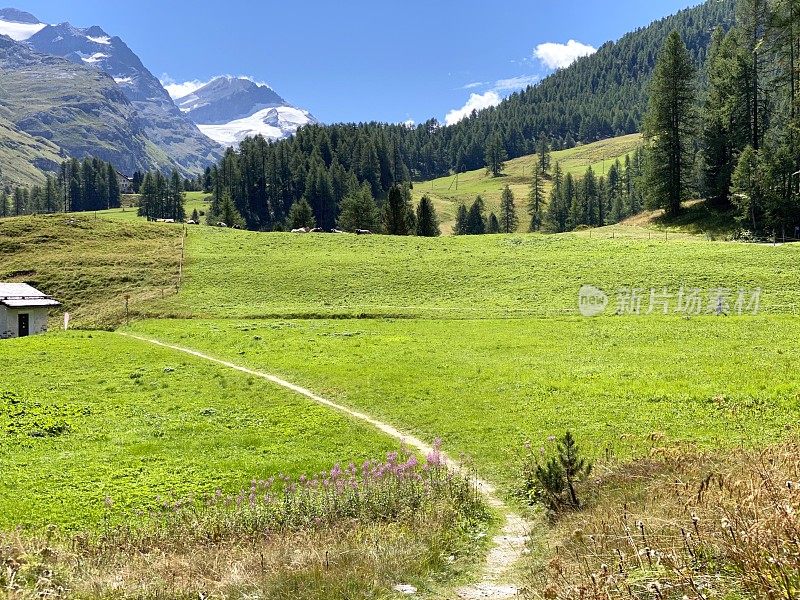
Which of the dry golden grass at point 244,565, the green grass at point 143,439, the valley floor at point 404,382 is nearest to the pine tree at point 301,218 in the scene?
the valley floor at point 404,382

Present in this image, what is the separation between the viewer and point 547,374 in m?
25.4

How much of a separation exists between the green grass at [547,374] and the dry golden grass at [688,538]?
5174mm

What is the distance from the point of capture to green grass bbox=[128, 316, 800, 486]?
17406 millimetres

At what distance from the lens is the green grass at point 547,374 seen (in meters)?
17.4

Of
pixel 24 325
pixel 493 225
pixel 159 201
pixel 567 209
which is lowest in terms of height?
pixel 24 325

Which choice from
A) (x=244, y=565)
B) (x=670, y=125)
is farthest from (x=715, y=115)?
(x=244, y=565)

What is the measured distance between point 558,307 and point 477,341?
13582mm

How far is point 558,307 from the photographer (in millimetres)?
46094

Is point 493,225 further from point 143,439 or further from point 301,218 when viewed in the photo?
point 143,439

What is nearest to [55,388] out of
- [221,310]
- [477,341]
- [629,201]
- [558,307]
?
[477,341]

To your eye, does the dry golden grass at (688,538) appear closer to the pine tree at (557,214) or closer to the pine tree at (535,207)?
the pine tree at (557,214)

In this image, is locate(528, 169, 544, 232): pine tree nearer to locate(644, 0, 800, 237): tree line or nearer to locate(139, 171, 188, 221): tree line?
locate(644, 0, 800, 237): tree line

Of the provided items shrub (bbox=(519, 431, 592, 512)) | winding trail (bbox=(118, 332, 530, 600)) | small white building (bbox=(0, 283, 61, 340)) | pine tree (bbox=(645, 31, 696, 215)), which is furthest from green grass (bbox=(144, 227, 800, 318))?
shrub (bbox=(519, 431, 592, 512))

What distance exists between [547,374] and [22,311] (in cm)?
5021
